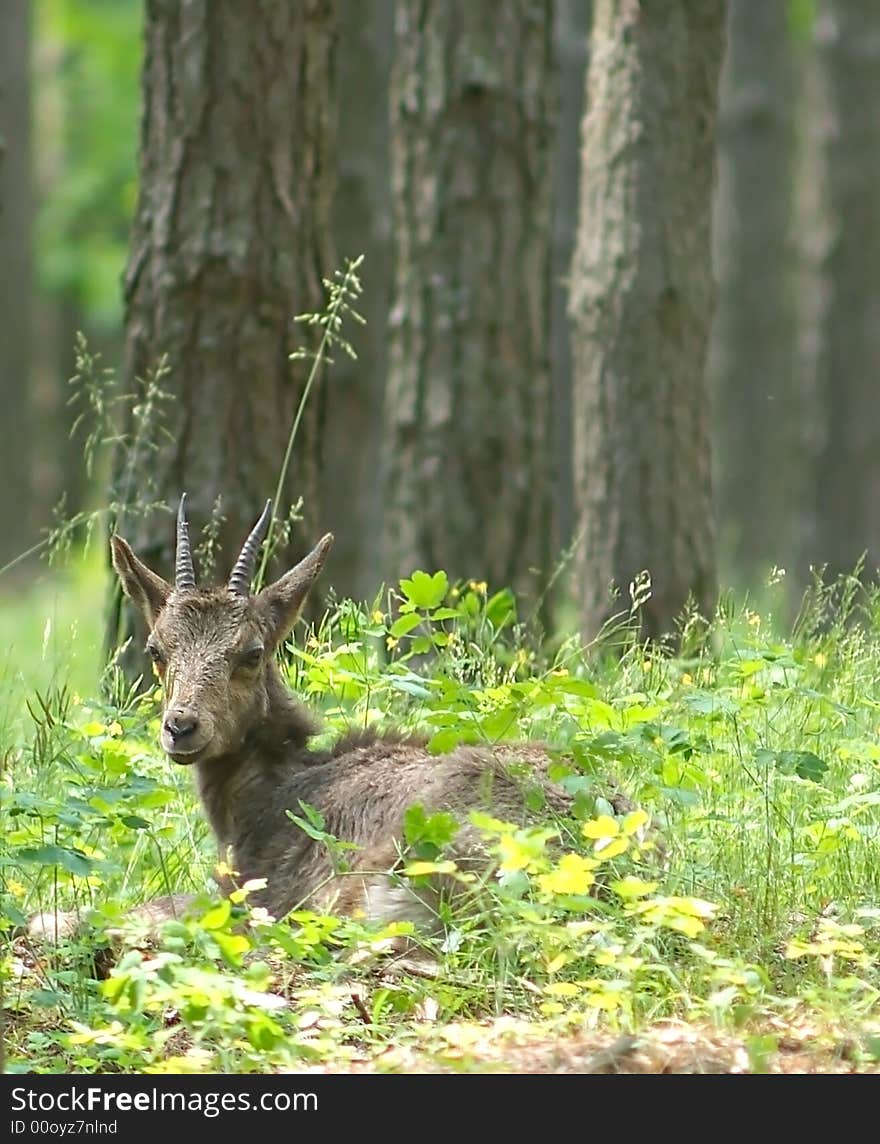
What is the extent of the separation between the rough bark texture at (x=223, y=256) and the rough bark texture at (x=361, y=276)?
3635mm

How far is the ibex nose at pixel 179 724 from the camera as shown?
23.5ft

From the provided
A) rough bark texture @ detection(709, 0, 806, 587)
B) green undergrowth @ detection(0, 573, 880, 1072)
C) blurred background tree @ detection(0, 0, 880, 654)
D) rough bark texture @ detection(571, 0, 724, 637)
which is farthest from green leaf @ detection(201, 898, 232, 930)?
rough bark texture @ detection(709, 0, 806, 587)

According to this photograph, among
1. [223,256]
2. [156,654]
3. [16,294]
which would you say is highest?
[223,256]

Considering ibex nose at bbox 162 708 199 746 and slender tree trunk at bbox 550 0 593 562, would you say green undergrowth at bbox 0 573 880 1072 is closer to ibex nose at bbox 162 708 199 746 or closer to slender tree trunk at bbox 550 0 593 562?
ibex nose at bbox 162 708 199 746

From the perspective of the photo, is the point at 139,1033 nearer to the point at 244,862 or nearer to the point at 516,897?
the point at 516,897

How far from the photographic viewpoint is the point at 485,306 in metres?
11.4

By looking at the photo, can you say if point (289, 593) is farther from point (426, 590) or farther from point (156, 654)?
point (426, 590)

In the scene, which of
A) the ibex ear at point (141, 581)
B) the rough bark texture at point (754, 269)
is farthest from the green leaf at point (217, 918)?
the rough bark texture at point (754, 269)

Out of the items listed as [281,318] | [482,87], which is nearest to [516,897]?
[281,318]

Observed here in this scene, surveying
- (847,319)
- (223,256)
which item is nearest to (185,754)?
(223,256)

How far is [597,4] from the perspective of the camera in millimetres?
12320

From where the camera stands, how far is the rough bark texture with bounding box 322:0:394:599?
14.2 m

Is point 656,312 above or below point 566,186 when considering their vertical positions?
below

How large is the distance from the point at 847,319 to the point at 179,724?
35.7ft
